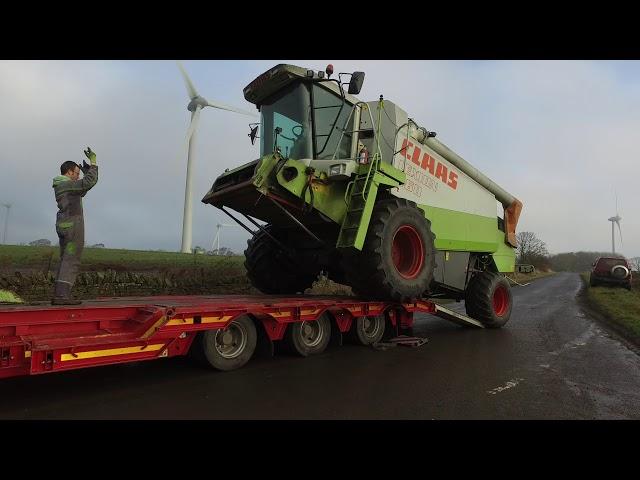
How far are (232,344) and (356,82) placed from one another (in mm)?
3948

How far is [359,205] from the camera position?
6828 millimetres

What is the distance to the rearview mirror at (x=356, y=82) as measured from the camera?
6.54m

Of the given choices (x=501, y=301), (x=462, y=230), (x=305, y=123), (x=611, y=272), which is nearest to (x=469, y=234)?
(x=462, y=230)

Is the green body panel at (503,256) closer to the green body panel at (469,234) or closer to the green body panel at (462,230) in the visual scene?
the green body panel at (469,234)

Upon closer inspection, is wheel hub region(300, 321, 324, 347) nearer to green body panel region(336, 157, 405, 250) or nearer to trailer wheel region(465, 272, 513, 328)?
green body panel region(336, 157, 405, 250)

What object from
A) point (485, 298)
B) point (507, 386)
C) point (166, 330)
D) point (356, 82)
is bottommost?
point (507, 386)

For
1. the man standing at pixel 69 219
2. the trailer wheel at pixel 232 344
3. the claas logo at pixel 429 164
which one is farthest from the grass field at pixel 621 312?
the man standing at pixel 69 219

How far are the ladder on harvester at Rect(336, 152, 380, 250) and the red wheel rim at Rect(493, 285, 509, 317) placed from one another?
520 cm

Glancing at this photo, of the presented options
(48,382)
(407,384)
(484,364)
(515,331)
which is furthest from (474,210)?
(48,382)

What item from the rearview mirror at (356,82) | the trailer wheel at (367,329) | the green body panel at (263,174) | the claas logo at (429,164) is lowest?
the trailer wheel at (367,329)

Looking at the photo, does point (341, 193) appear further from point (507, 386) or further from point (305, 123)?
point (507, 386)

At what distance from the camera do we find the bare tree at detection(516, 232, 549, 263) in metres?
54.9

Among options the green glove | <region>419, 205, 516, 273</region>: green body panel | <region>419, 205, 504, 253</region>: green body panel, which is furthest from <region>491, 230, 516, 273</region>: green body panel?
the green glove

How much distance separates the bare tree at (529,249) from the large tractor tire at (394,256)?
50.7m
